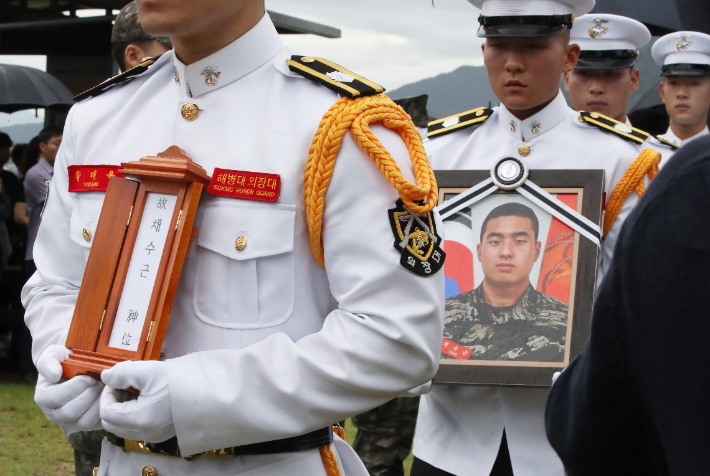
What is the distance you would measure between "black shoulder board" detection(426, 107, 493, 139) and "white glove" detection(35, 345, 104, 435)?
1.77m

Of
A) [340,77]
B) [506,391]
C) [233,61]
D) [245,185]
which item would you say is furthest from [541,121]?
[245,185]

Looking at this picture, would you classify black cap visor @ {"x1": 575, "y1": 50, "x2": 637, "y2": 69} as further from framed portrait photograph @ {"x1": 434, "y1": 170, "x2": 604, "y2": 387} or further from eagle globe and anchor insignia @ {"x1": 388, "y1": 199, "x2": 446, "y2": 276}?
eagle globe and anchor insignia @ {"x1": 388, "y1": 199, "x2": 446, "y2": 276}

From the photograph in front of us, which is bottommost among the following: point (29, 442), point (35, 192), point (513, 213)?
point (29, 442)

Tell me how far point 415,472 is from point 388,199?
1.47 metres

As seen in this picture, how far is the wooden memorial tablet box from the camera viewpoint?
1615mm

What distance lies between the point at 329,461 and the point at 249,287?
14.4 inches

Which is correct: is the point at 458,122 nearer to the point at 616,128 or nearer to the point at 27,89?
the point at 616,128

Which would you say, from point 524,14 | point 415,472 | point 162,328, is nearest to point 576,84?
point 524,14

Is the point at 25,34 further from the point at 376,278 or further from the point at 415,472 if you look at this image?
the point at 376,278

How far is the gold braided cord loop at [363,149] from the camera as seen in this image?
5.39 feet

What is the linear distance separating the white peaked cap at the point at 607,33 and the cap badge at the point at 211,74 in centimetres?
277

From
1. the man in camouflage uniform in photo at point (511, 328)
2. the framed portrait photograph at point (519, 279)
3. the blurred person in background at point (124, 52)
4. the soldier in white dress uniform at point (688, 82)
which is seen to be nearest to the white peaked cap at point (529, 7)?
the framed portrait photograph at point (519, 279)

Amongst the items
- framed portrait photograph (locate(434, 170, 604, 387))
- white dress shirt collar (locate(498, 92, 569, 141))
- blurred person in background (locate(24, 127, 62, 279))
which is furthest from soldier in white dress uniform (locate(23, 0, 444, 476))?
blurred person in background (locate(24, 127, 62, 279))

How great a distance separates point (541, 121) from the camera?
9.80 ft
